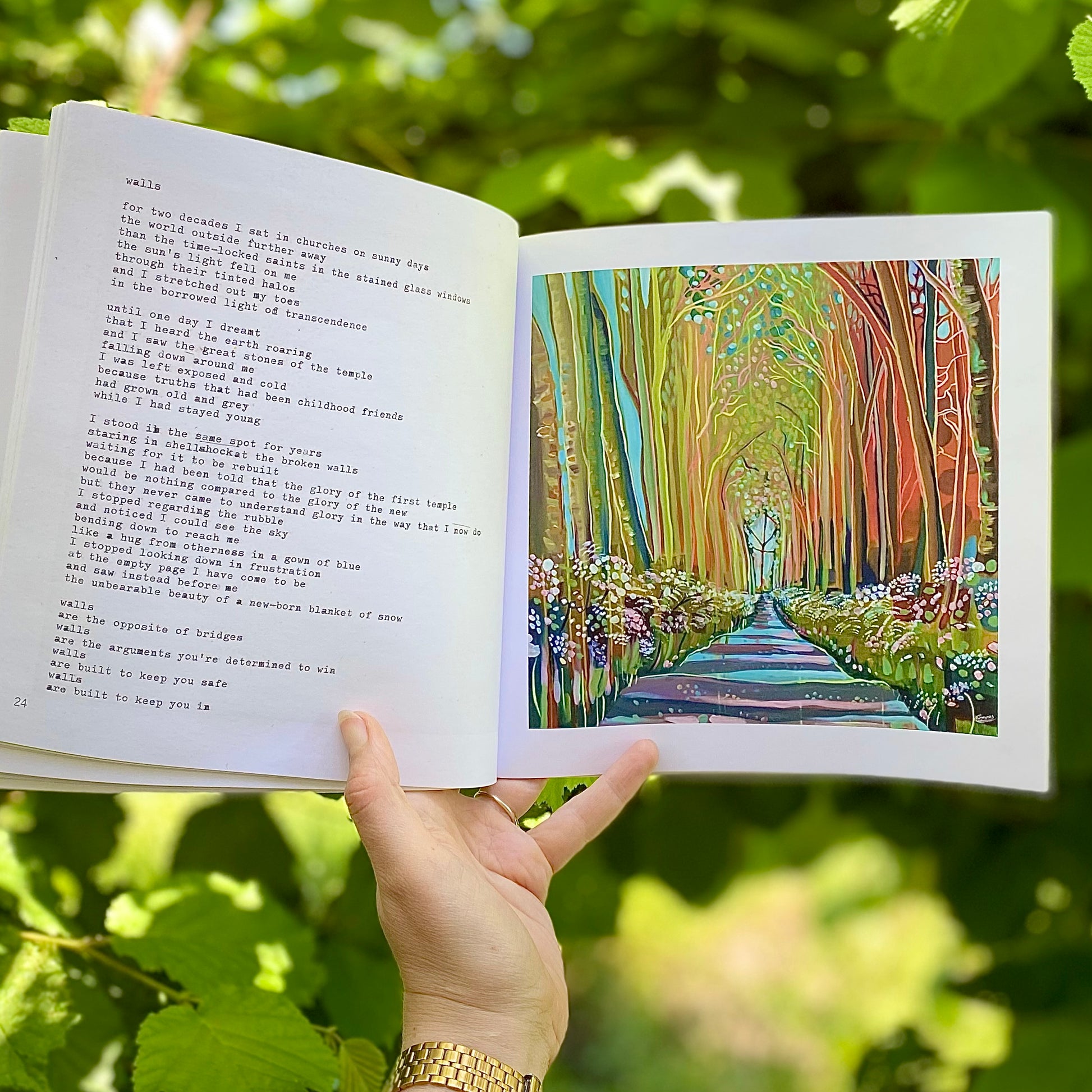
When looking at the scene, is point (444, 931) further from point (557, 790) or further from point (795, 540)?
point (795, 540)

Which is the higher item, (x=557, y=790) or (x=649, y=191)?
(x=649, y=191)

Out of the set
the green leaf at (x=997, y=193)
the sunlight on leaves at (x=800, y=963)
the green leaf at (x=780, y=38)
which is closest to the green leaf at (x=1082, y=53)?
the green leaf at (x=997, y=193)

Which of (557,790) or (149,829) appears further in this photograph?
(149,829)

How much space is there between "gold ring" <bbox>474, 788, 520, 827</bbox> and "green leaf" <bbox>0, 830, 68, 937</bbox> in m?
0.33

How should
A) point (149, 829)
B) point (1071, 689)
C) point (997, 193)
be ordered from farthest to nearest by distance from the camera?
point (149, 829), point (1071, 689), point (997, 193)

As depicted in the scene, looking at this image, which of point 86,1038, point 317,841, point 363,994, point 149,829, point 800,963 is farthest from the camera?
point 800,963

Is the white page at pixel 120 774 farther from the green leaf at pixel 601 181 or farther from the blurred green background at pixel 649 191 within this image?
the green leaf at pixel 601 181

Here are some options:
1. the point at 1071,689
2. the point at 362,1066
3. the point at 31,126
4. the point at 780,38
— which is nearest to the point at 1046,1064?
the point at 1071,689

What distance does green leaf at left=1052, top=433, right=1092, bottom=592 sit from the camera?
1.00 metres

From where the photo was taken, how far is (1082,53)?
503 mm

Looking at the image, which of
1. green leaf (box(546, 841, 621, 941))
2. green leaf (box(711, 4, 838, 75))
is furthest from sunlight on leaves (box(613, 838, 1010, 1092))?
green leaf (box(711, 4, 838, 75))

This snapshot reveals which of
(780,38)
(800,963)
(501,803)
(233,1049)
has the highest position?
(780,38)

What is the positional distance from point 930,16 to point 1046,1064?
3.03ft

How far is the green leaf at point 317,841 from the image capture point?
3.42 ft
